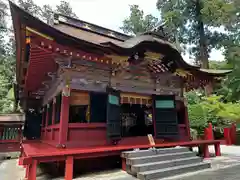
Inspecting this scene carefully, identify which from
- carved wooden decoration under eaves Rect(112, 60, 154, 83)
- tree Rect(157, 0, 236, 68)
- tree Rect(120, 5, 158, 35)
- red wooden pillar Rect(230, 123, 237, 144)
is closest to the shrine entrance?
carved wooden decoration under eaves Rect(112, 60, 154, 83)

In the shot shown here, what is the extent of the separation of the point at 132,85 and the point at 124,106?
3.01 m

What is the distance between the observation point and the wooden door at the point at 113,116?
552 centimetres

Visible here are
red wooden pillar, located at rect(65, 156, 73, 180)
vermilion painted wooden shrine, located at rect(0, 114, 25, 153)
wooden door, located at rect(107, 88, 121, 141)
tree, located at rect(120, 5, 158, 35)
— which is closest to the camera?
red wooden pillar, located at rect(65, 156, 73, 180)

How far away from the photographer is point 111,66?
6234 mm

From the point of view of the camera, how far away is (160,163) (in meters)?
4.64

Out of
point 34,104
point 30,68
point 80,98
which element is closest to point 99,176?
point 80,98

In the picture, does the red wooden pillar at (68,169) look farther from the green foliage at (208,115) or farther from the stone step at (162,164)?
the green foliage at (208,115)

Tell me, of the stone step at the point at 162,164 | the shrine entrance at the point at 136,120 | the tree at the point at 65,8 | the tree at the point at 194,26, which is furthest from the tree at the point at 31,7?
the stone step at the point at 162,164

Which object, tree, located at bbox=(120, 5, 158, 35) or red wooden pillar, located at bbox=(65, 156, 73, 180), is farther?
tree, located at bbox=(120, 5, 158, 35)

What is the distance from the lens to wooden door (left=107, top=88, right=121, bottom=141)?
18.1 ft

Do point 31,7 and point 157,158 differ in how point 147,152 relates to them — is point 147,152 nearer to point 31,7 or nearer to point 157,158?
point 157,158

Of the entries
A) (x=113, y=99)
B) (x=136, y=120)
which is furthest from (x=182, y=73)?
(x=136, y=120)

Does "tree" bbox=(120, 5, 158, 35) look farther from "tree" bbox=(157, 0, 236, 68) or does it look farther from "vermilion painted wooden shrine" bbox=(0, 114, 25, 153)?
"vermilion painted wooden shrine" bbox=(0, 114, 25, 153)

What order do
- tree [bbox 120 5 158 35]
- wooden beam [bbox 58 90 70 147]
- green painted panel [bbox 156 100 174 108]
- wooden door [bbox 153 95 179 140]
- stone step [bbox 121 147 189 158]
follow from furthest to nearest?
tree [bbox 120 5 158 35] → green painted panel [bbox 156 100 174 108] → wooden door [bbox 153 95 179 140] → wooden beam [bbox 58 90 70 147] → stone step [bbox 121 147 189 158]
